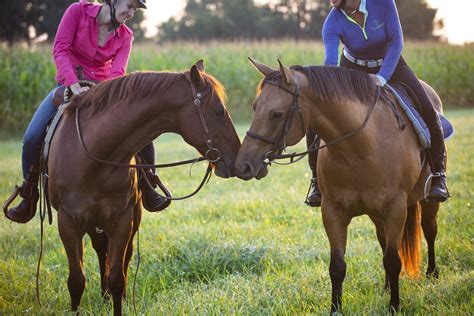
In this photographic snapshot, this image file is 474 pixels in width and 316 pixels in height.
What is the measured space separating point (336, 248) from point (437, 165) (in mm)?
1352

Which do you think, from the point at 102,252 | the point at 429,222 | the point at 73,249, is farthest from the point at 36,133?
the point at 429,222

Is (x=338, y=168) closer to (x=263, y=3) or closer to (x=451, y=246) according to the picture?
(x=451, y=246)

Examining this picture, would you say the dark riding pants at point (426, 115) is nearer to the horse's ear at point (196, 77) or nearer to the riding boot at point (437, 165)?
the riding boot at point (437, 165)

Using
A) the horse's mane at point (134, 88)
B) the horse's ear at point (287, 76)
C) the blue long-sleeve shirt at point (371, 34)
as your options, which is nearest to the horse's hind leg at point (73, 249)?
the horse's mane at point (134, 88)

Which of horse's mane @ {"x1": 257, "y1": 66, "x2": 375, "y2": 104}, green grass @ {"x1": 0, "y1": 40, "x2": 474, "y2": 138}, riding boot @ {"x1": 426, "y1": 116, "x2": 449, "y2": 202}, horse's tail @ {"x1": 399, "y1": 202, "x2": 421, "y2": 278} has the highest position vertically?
horse's mane @ {"x1": 257, "y1": 66, "x2": 375, "y2": 104}

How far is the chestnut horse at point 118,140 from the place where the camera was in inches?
155

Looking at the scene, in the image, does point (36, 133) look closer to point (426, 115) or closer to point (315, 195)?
point (315, 195)

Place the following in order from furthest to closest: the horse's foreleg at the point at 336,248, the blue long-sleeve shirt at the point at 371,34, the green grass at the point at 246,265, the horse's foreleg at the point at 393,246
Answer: the blue long-sleeve shirt at the point at 371,34 → the green grass at the point at 246,265 → the horse's foreleg at the point at 336,248 → the horse's foreleg at the point at 393,246

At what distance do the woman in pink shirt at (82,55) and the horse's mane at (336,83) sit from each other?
1520 mm

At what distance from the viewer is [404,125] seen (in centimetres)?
446

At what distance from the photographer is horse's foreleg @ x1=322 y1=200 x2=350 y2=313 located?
4.42 metres

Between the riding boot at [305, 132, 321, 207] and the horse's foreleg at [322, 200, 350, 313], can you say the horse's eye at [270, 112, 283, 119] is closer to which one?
the horse's foreleg at [322, 200, 350, 313]

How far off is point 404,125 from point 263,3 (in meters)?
49.6

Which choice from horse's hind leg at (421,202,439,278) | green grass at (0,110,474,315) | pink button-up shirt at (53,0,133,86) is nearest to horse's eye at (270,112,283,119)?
green grass at (0,110,474,315)
